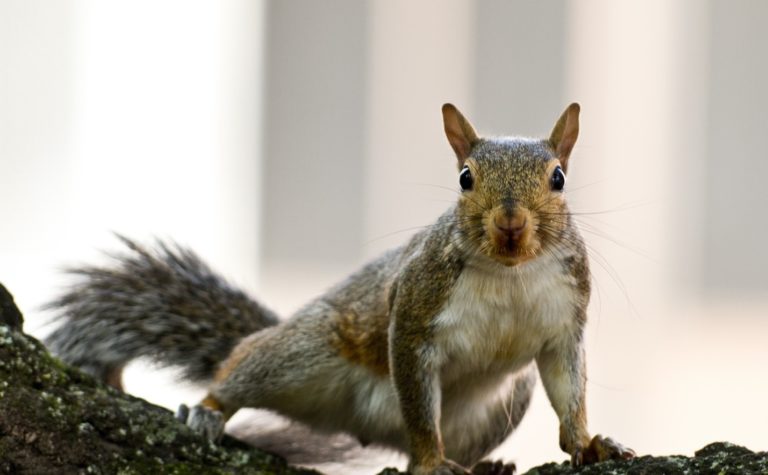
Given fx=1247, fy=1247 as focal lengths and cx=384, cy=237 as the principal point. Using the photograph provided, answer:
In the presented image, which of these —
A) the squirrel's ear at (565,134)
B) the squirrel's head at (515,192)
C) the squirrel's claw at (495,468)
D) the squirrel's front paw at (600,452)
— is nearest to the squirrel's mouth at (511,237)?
the squirrel's head at (515,192)

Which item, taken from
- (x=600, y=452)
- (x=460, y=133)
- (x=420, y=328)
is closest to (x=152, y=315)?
(x=420, y=328)

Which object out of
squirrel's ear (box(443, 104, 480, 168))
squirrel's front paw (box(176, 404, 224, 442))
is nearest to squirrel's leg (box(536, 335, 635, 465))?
squirrel's ear (box(443, 104, 480, 168))

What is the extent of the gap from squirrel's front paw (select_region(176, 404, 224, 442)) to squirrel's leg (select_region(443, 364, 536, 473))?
55cm

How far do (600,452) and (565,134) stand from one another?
0.70 meters

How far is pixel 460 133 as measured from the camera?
9.20 ft

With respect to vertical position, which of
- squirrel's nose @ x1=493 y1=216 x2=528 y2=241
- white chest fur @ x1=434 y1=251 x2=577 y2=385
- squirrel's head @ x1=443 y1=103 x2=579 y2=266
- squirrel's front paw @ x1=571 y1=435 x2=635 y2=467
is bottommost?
squirrel's front paw @ x1=571 y1=435 x2=635 y2=467

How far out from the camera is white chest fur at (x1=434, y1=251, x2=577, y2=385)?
105 inches

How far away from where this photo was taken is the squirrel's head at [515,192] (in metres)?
2.48

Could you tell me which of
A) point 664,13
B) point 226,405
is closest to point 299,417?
point 226,405

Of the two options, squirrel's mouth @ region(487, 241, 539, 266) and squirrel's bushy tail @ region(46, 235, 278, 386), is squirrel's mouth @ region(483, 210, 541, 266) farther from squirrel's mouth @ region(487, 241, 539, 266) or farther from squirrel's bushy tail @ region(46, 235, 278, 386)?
squirrel's bushy tail @ region(46, 235, 278, 386)

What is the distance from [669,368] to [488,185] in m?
5.08

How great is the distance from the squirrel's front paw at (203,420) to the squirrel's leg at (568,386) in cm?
76

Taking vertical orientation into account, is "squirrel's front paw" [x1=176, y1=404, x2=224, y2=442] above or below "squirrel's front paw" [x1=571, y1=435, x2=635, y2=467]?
above

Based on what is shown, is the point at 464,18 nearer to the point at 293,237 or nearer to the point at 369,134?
the point at 369,134
